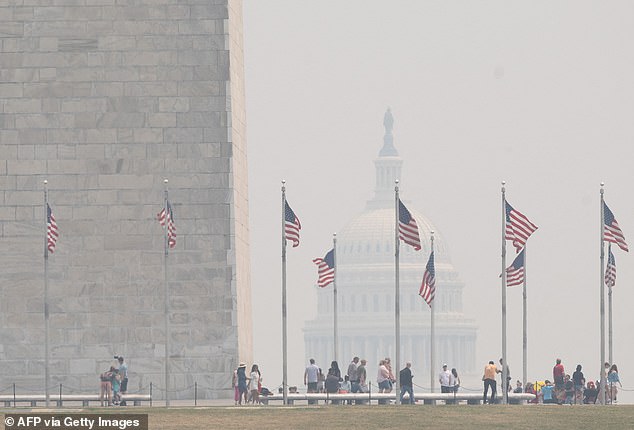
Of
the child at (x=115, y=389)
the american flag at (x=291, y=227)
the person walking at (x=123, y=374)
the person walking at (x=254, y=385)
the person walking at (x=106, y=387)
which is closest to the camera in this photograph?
the person walking at (x=106, y=387)

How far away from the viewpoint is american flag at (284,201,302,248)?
8669 cm

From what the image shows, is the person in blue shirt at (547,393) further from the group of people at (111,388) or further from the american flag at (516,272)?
the group of people at (111,388)

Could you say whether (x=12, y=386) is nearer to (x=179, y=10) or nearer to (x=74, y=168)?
(x=74, y=168)

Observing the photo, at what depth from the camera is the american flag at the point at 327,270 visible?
98.2 metres

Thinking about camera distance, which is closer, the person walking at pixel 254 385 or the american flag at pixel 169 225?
the american flag at pixel 169 225

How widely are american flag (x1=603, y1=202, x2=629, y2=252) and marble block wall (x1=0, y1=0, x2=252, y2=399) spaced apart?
529 inches

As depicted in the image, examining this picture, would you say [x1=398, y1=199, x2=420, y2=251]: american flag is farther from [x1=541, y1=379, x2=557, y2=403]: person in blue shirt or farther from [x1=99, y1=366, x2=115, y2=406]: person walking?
[x1=99, y1=366, x2=115, y2=406]: person walking

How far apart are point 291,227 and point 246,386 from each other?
5.69m

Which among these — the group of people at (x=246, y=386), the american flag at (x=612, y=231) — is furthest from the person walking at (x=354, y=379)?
the american flag at (x=612, y=231)

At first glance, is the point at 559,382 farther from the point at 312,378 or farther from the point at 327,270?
the point at 327,270

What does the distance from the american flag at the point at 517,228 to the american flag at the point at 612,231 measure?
2.62 metres

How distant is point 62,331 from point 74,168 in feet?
19.1

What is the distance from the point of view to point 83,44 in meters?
92.6

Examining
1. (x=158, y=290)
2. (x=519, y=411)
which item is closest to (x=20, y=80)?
(x=158, y=290)
